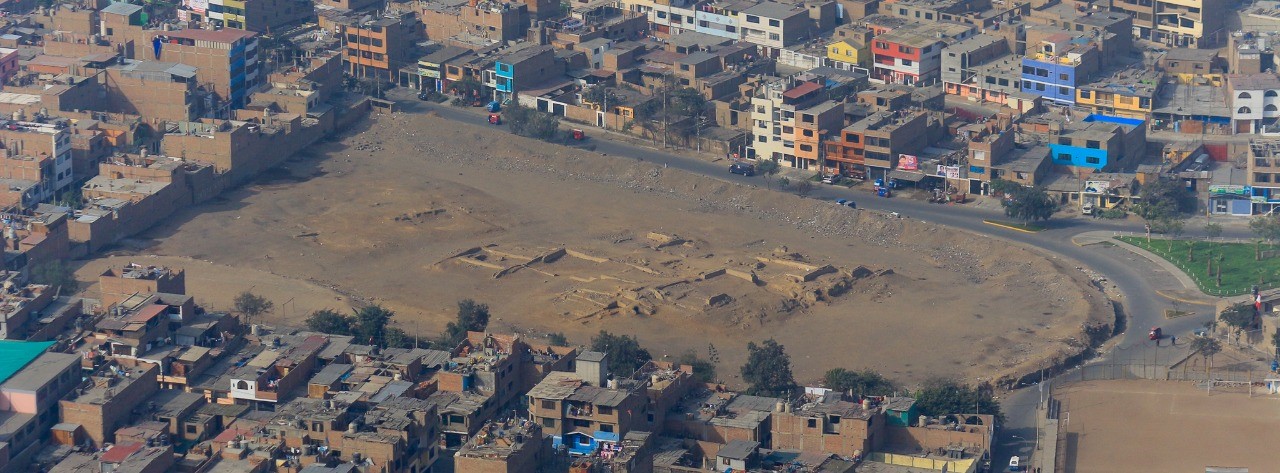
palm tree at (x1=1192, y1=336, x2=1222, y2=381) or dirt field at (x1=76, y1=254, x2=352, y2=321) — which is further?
dirt field at (x1=76, y1=254, x2=352, y2=321)

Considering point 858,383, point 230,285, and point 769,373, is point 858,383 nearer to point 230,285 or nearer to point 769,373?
point 769,373

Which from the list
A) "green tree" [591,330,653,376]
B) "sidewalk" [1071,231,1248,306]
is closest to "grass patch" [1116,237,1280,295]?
"sidewalk" [1071,231,1248,306]

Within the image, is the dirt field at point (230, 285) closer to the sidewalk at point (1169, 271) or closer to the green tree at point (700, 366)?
the green tree at point (700, 366)

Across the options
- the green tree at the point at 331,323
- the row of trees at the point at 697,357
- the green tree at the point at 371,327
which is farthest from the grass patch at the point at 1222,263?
the green tree at the point at 331,323

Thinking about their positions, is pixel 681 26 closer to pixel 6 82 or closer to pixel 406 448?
pixel 6 82

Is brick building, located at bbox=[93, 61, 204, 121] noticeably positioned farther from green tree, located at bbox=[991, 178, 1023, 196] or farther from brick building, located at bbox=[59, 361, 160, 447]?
green tree, located at bbox=[991, 178, 1023, 196]

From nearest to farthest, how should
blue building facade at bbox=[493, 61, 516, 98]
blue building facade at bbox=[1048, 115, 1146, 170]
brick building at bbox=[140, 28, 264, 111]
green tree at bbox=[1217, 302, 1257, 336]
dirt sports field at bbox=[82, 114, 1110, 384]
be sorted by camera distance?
1. green tree at bbox=[1217, 302, 1257, 336]
2. dirt sports field at bbox=[82, 114, 1110, 384]
3. blue building facade at bbox=[1048, 115, 1146, 170]
4. brick building at bbox=[140, 28, 264, 111]
5. blue building facade at bbox=[493, 61, 516, 98]

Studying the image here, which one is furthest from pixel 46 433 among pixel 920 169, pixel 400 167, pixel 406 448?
pixel 920 169
